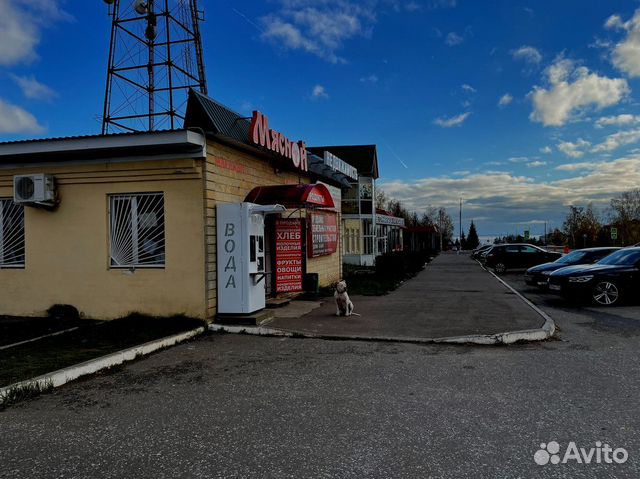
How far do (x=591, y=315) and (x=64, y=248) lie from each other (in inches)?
454

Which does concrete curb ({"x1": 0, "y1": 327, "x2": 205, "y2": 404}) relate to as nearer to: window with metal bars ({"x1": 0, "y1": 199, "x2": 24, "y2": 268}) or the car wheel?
window with metal bars ({"x1": 0, "y1": 199, "x2": 24, "y2": 268})

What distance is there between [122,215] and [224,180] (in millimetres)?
2157

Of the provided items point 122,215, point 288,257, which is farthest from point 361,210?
point 122,215

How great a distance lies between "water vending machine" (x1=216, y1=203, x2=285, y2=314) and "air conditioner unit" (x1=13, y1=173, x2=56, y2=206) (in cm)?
348

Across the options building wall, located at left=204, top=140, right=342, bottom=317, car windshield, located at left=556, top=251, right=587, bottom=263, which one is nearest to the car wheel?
car windshield, located at left=556, top=251, right=587, bottom=263

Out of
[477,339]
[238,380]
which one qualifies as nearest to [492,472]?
[238,380]

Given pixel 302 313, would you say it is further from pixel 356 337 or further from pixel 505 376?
pixel 505 376

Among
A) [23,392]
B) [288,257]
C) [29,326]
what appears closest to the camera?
[23,392]

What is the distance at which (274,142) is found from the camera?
1077 centimetres

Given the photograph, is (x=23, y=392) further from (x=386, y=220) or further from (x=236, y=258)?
(x=386, y=220)

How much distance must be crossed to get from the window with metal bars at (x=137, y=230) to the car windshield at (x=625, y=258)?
11686mm

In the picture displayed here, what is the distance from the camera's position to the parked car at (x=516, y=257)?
84.9ft

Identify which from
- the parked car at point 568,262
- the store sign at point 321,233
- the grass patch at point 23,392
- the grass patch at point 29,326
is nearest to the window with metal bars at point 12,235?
the grass patch at point 29,326

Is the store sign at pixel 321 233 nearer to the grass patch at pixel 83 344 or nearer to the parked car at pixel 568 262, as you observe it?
the grass patch at pixel 83 344
